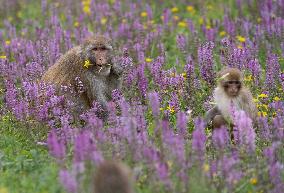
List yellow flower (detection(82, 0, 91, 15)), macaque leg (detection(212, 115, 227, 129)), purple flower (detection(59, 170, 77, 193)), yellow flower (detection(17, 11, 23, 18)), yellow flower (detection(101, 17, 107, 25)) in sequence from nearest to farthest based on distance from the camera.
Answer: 1. purple flower (detection(59, 170, 77, 193))
2. macaque leg (detection(212, 115, 227, 129))
3. yellow flower (detection(101, 17, 107, 25))
4. yellow flower (detection(82, 0, 91, 15))
5. yellow flower (detection(17, 11, 23, 18))

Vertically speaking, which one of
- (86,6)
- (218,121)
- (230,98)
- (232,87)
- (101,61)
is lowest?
(218,121)

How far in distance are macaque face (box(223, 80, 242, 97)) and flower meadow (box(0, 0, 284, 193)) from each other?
0.40 m

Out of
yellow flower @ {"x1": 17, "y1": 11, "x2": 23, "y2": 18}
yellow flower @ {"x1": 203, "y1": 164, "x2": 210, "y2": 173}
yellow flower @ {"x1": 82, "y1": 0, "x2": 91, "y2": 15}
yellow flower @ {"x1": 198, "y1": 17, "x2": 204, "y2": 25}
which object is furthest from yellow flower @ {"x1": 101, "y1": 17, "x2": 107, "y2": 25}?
yellow flower @ {"x1": 203, "y1": 164, "x2": 210, "y2": 173}

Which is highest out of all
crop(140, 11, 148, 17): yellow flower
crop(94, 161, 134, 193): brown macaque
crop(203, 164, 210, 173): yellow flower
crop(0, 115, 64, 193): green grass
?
crop(140, 11, 148, 17): yellow flower

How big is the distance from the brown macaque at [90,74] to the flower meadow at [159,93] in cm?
31

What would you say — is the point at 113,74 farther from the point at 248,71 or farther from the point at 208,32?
the point at 208,32

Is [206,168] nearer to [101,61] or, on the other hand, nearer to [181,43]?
[101,61]

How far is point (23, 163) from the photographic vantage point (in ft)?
26.1

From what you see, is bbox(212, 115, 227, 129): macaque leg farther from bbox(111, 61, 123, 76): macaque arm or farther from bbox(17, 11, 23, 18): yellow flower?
bbox(17, 11, 23, 18): yellow flower

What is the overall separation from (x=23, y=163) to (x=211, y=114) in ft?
8.20

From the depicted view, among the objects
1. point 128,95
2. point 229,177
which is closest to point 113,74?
point 128,95

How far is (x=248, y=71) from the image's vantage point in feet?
34.4

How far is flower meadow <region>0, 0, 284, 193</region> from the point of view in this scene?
7.04 m

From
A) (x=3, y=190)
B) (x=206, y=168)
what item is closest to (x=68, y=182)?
(x=3, y=190)
